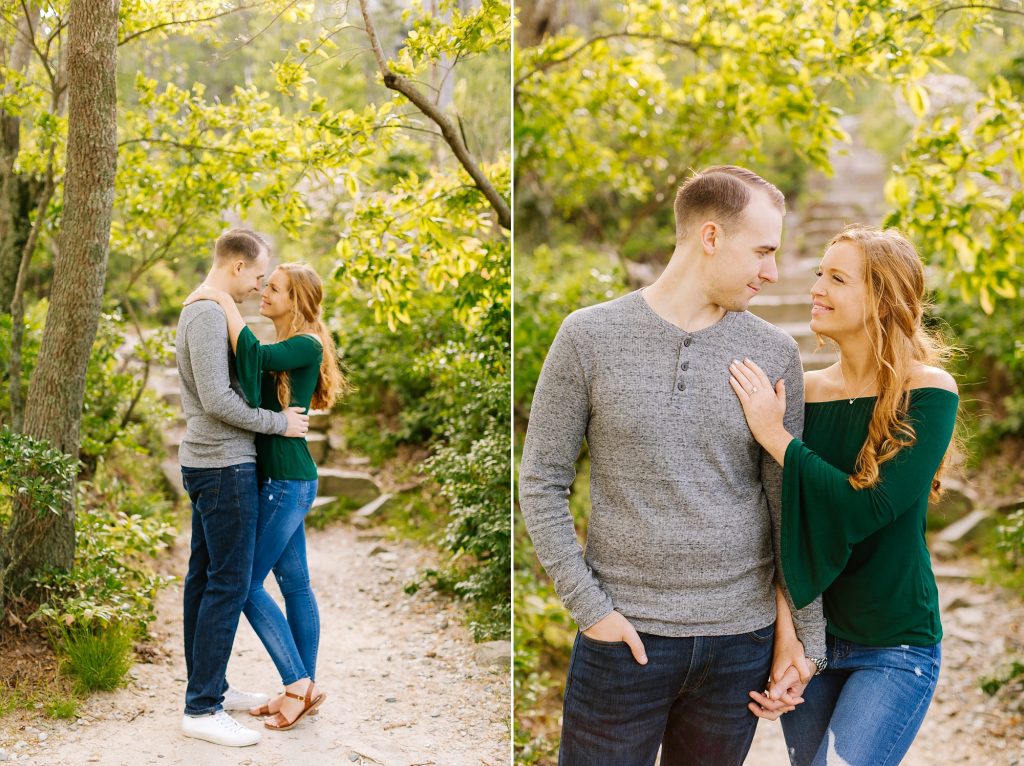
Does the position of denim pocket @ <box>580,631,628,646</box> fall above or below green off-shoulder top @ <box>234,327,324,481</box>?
below

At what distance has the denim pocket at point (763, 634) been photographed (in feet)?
5.69

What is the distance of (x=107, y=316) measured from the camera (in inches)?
89.7

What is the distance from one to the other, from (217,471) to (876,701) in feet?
5.17

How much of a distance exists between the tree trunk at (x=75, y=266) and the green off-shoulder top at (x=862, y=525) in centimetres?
169

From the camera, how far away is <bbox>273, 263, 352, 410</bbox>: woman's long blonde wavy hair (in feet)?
7.56

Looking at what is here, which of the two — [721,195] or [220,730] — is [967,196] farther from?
[220,730]

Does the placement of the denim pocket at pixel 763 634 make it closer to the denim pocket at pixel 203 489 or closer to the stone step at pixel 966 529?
the denim pocket at pixel 203 489

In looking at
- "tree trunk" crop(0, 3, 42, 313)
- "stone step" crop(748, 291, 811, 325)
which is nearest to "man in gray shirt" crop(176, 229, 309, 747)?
"tree trunk" crop(0, 3, 42, 313)

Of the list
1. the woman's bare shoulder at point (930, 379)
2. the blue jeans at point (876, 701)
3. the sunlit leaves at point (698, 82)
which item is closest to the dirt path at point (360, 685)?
the blue jeans at point (876, 701)

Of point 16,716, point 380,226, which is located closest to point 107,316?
point 380,226

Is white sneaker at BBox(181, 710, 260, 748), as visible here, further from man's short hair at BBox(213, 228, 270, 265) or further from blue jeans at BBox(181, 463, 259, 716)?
man's short hair at BBox(213, 228, 270, 265)

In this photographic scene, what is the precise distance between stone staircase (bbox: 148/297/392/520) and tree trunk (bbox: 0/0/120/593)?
0.74 feet

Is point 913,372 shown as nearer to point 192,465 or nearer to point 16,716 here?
point 192,465

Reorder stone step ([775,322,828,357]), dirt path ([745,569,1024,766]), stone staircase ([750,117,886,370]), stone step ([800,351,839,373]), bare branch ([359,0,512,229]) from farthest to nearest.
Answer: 1. stone staircase ([750,117,886,370])
2. stone step ([775,322,828,357])
3. stone step ([800,351,839,373])
4. dirt path ([745,569,1024,766])
5. bare branch ([359,0,512,229])
